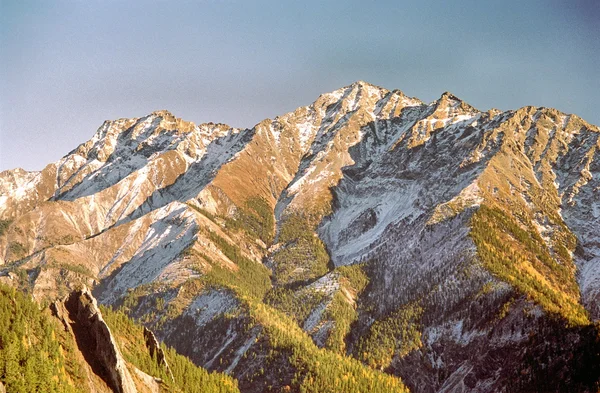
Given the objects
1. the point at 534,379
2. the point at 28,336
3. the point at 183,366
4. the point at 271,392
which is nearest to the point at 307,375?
the point at 271,392

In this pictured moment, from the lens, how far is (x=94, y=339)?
321 feet

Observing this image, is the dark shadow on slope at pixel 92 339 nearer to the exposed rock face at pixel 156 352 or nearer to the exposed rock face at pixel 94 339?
the exposed rock face at pixel 94 339

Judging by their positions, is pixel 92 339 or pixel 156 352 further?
pixel 156 352

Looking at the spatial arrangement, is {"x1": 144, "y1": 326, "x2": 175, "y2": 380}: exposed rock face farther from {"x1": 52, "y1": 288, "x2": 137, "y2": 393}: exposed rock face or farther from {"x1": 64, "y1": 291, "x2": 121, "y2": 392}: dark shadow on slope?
{"x1": 64, "y1": 291, "x2": 121, "y2": 392}: dark shadow on slope

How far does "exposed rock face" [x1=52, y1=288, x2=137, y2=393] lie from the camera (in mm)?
92500

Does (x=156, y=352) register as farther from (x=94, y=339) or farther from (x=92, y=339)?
(x=94, y=339)

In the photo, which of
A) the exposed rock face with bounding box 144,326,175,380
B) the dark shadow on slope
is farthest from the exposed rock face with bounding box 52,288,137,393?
the exposed rock face with bounding box 144,326,175,380

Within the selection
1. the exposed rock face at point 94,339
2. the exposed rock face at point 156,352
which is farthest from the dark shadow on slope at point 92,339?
the exposed rock face at point 156,352

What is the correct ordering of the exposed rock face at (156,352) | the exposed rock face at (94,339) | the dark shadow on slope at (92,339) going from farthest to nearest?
1. the exposed rock face at (156,352)
2. the dark shadow on slope at (92,339)
3. the exposed rock face at (94,339)

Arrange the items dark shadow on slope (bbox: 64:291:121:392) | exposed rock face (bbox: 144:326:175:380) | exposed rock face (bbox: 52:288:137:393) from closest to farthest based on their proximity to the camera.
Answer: exposed rock face (bbox: 52:288:137:393) → dark shadow on slope (bbox: 64:291:121:392) → exposed rock face (bbox: 144:326:175:380)

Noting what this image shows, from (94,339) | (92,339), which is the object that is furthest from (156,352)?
(94,339)

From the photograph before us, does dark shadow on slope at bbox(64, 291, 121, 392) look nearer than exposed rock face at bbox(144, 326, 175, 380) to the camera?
Yes

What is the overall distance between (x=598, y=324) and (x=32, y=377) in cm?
15103

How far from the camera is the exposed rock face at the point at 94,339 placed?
303 feet
